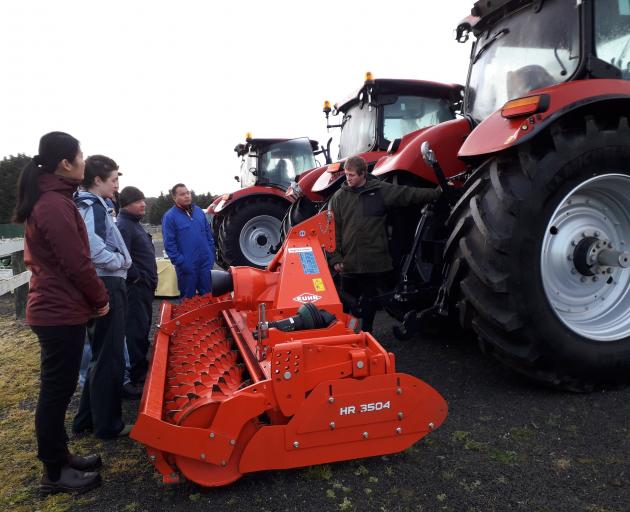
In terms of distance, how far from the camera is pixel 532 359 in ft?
7.83

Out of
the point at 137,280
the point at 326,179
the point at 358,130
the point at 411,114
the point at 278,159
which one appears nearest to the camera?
the point at 137,280

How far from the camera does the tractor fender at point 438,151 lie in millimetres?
3227

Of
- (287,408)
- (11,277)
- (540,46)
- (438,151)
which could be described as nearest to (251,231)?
(11,277)

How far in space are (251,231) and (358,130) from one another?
3064mm

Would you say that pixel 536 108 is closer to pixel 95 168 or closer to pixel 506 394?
pixel 506 394

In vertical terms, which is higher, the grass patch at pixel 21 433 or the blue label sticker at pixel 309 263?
the blue label sticker at pixel 309 263

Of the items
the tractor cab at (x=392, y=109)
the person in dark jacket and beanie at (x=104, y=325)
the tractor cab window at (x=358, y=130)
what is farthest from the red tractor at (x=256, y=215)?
the person in dark jacket and beanie at (x=104, y=325)

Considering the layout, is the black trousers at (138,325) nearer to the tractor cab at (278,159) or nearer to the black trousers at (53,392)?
the black trousers at (53,392)

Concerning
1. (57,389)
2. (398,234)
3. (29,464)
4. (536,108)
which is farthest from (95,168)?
(536,108)

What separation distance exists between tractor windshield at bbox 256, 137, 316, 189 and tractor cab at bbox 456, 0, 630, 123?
5267 millimetres

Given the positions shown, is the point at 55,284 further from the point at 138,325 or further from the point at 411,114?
the point at 411,114

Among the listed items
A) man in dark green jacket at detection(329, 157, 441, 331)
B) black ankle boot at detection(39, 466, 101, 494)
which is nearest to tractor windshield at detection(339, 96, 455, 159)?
man in dark green jacket at detection(329, 157, 441, 331)

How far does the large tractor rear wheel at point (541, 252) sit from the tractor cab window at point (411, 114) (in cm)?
259

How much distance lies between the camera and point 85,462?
213cm
